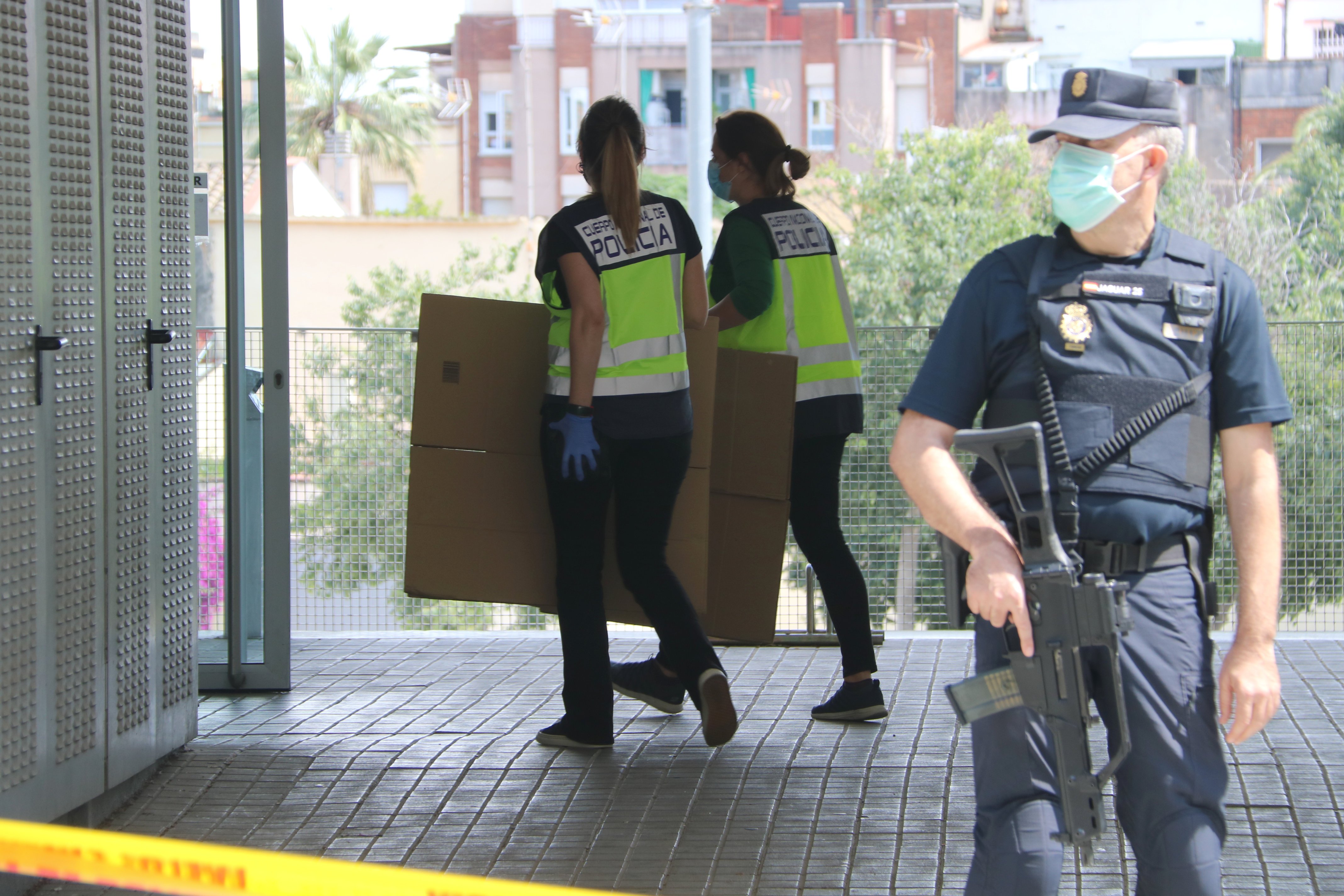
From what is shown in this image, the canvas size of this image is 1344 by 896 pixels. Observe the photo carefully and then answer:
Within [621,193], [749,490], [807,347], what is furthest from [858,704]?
[621,193]

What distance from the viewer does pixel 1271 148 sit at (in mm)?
Result: 45562

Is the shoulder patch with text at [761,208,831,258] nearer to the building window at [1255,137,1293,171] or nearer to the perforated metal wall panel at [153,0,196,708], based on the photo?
the perforated metal wall panel at [153,0,196,708]

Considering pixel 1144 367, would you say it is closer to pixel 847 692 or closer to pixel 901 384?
pixel 847 692

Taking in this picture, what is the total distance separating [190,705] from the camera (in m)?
4.51

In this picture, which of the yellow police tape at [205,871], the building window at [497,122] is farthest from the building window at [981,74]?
the yellow police tape at [205,871]

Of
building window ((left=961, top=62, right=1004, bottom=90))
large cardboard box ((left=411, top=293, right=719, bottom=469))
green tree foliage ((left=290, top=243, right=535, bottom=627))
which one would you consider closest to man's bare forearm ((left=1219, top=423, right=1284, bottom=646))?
large cardboard box ((left=411, top=293, right=719, bottom=469))

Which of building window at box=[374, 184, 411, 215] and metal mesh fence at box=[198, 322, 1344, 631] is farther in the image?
A: building window at box=[374, 184, 411, 215]

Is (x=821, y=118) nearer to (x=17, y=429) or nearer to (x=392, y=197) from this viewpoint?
(x=392, y=197)

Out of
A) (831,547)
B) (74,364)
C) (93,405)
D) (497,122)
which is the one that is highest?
(497,122)

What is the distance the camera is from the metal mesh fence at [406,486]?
6.68 m

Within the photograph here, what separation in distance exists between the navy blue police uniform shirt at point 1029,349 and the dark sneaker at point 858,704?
2481mm

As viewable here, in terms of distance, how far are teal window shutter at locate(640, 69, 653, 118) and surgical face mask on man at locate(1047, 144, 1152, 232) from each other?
51.4m

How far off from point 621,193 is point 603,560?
3.54ft

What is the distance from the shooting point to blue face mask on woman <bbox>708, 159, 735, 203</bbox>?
16.0 feet
